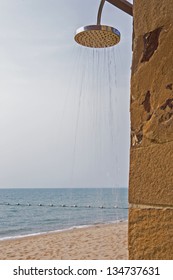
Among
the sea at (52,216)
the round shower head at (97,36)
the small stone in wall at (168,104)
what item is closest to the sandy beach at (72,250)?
the sea at (52,216)

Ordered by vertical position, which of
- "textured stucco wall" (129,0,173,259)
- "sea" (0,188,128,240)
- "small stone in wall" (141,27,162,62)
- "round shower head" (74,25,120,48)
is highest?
"round shower head" (74,25,120,48)

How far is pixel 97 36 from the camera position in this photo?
1617 millimetres

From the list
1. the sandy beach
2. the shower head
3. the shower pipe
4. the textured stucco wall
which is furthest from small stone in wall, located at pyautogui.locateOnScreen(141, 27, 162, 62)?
the sandy beach

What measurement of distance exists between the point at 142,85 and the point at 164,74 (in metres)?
0.09

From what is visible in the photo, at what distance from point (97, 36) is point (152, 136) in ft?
2.68

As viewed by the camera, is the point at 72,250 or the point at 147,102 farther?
the point at 72,250

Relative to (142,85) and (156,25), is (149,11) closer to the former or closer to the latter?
(156,25)

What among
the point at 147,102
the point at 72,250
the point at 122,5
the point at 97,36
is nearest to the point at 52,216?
the point at 72,250

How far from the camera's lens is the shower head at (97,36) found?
5.13 feet

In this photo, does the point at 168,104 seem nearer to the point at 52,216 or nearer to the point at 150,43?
the point at 150,43

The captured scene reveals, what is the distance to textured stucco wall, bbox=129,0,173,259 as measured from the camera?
0.90 meters

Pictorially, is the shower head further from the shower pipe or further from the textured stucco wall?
the textured stucco wall

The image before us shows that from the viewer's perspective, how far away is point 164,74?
0.94 meters

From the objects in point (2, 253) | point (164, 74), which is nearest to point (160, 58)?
point (164, 74)
